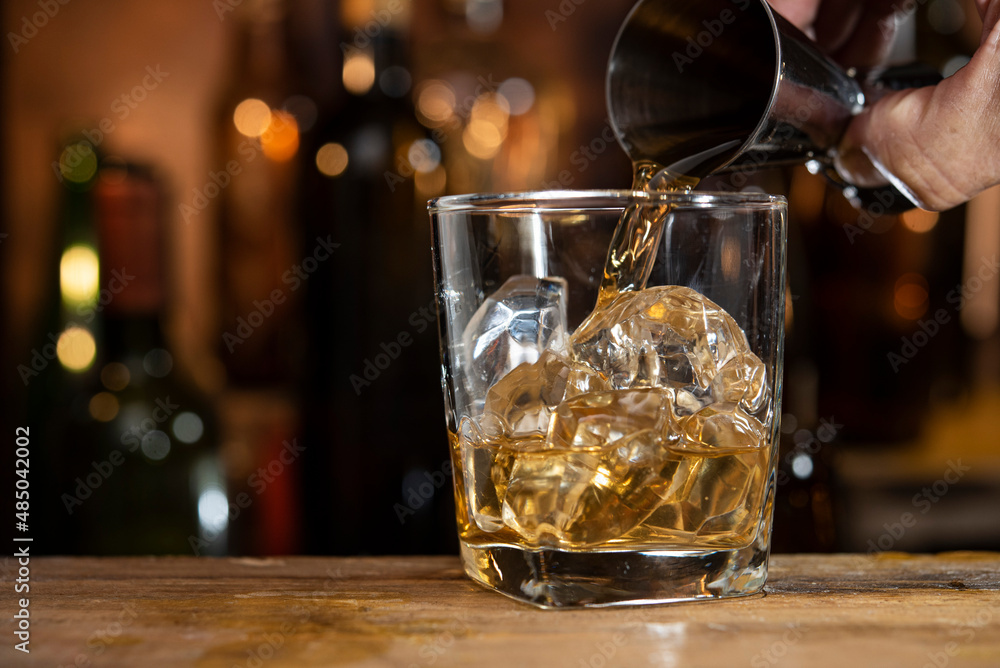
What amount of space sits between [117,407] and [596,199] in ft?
2.47

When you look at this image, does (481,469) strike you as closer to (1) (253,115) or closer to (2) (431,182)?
(2) (431,182)

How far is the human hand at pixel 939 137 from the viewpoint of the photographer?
0.54 m

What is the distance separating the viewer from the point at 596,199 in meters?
0.50

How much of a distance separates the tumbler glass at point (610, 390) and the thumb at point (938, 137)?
0.13 metres

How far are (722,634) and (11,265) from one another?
104 cm

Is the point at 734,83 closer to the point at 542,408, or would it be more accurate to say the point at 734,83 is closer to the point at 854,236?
the point at 542,408

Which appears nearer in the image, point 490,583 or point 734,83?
point 490,583

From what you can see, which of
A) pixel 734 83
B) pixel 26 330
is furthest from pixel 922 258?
pixel 26 330

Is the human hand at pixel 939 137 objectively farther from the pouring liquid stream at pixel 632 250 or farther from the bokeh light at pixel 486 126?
the bokeh light at pixel 486 126

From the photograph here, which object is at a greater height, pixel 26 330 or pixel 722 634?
pixel 26 330

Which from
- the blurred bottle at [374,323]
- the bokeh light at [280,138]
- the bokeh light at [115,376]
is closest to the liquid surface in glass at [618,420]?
the blurred bottle at [374,323]

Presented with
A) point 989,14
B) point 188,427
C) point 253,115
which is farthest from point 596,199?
point 253,115

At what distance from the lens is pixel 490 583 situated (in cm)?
52

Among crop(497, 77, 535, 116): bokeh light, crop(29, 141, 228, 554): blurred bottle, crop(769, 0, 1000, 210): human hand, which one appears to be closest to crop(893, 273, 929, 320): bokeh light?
crop(497, 77, 535, 116): bokeh light
